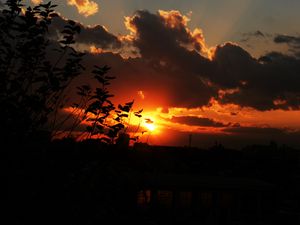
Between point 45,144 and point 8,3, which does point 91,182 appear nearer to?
point 45,144

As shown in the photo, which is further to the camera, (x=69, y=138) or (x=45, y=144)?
(x=69, y=138)

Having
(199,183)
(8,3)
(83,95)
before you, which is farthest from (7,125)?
(199,183)

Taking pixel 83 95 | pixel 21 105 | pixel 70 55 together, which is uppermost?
pixel 70 55

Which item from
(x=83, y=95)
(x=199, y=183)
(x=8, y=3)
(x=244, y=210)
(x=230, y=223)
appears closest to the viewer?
(x=8, y=3)

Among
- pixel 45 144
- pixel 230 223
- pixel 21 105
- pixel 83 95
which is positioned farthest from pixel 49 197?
pixel 230 223

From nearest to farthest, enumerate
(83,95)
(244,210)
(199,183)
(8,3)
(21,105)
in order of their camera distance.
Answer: (21,105) < (8,3) < (83,95) < (199,183) < (244,210)

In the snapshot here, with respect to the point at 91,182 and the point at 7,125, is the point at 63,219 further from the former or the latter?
the point at 7,125

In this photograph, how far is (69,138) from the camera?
18.5 ft

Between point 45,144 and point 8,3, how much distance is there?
7.75 ft

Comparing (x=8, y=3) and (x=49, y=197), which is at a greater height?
(x=8, y=3)

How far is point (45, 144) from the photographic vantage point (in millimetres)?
5238

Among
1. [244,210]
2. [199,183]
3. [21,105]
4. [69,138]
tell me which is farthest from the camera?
[244,210]

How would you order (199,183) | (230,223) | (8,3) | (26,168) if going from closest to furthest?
(26,168) < (8,3) < (230,223) < (199,183)

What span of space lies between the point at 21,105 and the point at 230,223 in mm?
16369
